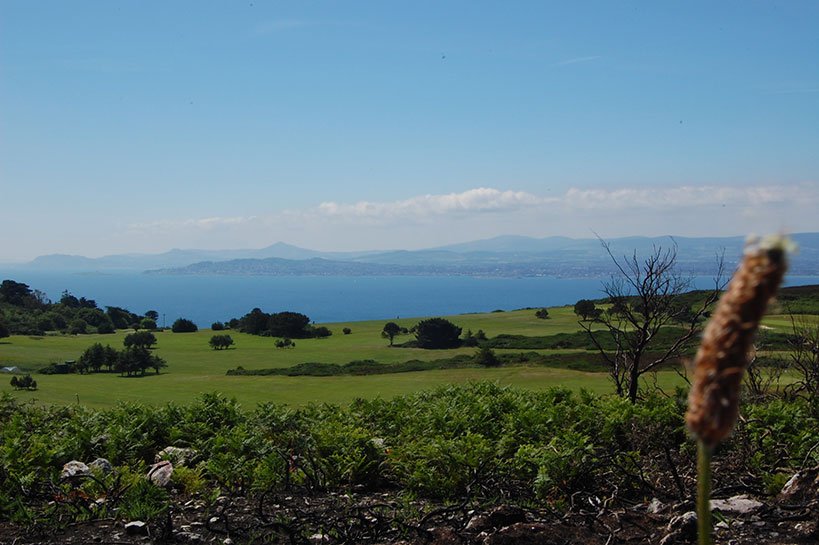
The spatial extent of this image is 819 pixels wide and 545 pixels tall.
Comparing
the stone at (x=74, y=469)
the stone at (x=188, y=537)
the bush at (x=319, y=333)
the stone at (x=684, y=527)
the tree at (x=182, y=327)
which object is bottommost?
the bush at (x=319, y=333)

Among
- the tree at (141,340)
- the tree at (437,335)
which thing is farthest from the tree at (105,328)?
the tree at (437,335)

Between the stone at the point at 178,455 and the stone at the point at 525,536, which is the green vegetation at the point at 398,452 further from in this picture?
the stone at the point at 525,536

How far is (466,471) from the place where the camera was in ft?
21.6

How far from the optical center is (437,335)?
1283 inches

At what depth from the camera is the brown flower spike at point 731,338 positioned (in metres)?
1.21

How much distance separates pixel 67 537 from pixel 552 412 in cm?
529

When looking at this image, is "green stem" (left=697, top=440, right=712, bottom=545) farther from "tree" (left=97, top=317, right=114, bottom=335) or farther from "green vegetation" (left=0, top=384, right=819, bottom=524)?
"tree" (left=97, top=317, right=114, bottom=335)

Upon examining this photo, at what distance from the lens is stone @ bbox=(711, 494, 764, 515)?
5.67 metres

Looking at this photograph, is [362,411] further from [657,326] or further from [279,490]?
[657,326]

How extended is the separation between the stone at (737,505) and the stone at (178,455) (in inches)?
213

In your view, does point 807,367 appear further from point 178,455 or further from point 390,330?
point 390,330

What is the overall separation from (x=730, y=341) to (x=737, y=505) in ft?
17.5

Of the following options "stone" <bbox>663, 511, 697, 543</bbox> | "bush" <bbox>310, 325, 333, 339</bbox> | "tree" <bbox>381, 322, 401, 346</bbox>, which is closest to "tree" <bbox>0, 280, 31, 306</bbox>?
"bush" <bbox>310, 325, 333, 339</bbox>

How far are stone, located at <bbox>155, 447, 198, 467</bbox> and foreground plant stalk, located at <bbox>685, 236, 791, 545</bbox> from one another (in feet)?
24.0
